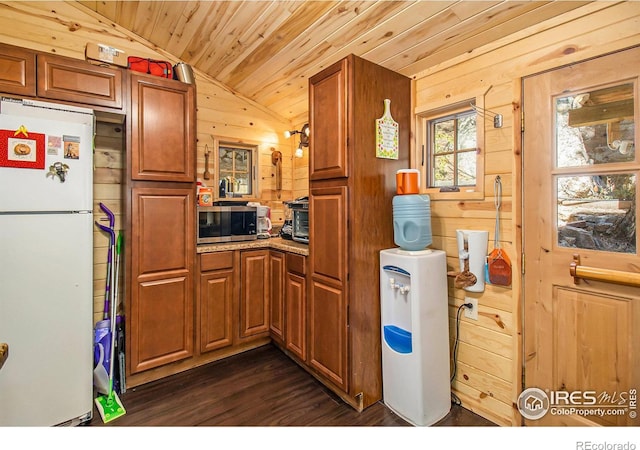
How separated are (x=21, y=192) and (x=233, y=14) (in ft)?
5.72

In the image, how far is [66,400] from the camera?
186 centimetres

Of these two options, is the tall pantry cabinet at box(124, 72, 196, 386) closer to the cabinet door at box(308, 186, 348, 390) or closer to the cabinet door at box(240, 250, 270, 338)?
the cabinet door at box(240, 250, 270, 338)

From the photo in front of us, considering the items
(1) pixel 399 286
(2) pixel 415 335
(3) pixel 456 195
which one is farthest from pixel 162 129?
(2) pixel 415 335

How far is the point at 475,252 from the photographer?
193 centimetres

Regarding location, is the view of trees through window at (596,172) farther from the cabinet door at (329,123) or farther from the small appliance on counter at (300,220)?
the small appliance on counter at (300,220)

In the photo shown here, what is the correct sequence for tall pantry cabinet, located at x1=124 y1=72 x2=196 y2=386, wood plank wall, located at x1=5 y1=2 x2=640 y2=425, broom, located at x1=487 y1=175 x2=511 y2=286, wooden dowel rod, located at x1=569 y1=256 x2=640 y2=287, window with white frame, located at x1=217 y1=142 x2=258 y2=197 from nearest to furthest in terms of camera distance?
1. wooden dowel rod, located at x1=569 y1=256 x2=640 y2=287
2. wood plank wall, located at x1=5 y1=2 x2=640 y2=425
3. broom, located at x1=487 y1=175 x2=511 y2=286
4. tall pantry cabinet, located at x1=124 y1=72 x2=196 y2=386
5. window with white frame, located at x1=217 y1=142 x2=258 y2=197

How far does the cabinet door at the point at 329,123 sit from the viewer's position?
201 cm

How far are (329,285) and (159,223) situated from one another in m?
1.35

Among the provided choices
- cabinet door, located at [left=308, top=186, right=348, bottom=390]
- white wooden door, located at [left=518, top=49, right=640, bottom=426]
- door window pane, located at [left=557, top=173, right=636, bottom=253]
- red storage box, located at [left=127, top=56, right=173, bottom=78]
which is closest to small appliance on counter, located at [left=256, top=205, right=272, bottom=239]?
cabinet door, located at [left=308, top=186, right=348, bottom=390]

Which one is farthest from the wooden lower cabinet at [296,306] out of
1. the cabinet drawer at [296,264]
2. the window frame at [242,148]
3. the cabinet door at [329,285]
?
the window frame at [242,148]

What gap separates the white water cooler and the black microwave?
1.39 metres

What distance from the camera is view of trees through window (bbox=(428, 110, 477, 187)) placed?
2070mm

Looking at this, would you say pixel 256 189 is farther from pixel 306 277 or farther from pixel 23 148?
pixel 23 148
